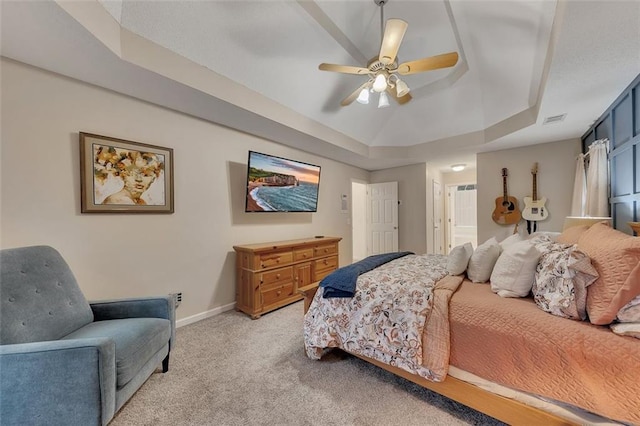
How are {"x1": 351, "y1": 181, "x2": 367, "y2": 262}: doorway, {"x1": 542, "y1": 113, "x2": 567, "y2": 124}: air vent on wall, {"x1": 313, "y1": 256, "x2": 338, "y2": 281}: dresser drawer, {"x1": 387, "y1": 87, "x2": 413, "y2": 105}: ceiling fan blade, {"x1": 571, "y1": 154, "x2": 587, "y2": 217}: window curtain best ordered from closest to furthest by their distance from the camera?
{"x1": 387, "y1": 87, "x2": 413, "y2": 105}: ceiling fan blade < {"x1": 542, "y1": 113, "x2": 567, "y2": 124}: air vent on wall < {"x1": 571, "y1": 154, "x2": 587, "y2": 217}: window curtain < {"x1": 313, "y1": 256, "x2": 338, "y2": 281}: dresser drawer < {"x1": 351, "y1": 181, "x2": 367, "y2": 262}: doorway

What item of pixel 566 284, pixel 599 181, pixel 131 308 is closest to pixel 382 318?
pixel 566 284

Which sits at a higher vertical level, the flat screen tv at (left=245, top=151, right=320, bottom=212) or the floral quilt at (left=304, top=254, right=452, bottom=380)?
the flat screen tv at (left=245, top=151, right=320, bottom=212)

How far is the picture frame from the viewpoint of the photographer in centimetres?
214

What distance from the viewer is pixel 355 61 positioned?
3.01 m

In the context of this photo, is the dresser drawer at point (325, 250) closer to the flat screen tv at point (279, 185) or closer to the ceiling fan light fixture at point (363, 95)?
the flat screen tv at point (279, 185)

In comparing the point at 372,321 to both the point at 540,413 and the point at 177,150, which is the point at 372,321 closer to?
the point at 540,413

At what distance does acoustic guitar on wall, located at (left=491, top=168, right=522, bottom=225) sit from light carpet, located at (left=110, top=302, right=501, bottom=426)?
3568mm

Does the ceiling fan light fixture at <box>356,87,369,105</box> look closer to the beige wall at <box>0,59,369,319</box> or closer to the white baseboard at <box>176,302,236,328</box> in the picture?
the beige wall at <box>0,59,369,319</box>

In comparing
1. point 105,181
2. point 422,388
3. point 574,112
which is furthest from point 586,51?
point 105,181

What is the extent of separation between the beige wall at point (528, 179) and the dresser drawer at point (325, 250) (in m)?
2.75

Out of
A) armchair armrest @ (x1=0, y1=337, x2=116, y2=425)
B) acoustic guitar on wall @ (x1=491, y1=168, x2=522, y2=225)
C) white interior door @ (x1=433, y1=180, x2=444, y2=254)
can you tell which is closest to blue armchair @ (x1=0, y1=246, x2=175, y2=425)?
armchair armrest @ (x1=0, y1=337, x2=116, y2=425)

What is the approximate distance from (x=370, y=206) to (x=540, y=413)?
189 inches

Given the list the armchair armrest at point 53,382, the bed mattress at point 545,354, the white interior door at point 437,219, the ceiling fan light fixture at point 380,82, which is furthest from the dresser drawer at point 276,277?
the white interior door at point 437,219

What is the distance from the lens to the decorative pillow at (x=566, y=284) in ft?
4.12
